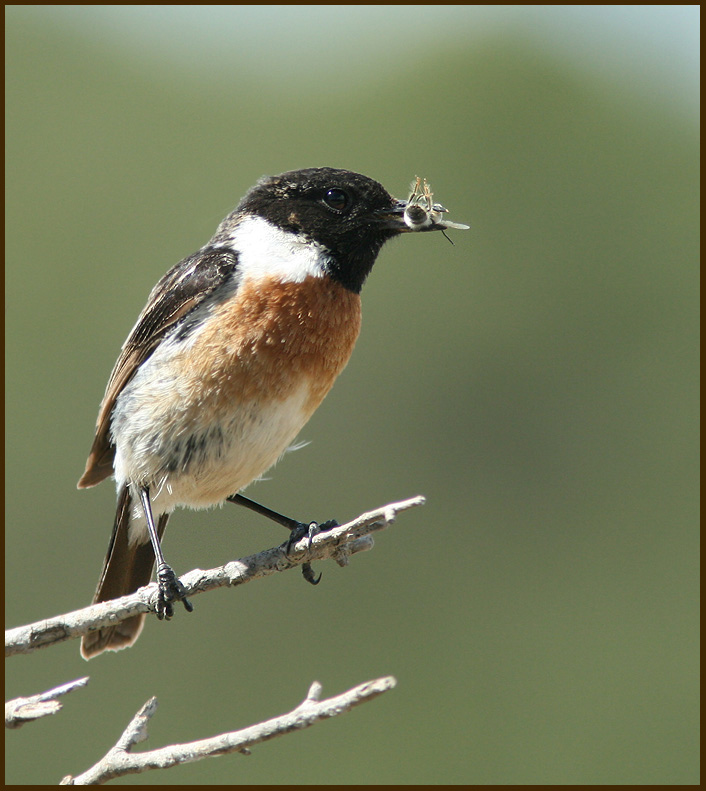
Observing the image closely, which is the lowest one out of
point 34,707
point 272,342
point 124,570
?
point 34,707

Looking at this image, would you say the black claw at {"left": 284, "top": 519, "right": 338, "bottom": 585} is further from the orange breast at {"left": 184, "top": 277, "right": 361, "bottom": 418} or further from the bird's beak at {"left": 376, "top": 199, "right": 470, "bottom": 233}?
the bird's beak at {"left": 376, "top": 199, "right": 470, "bottom": 233}

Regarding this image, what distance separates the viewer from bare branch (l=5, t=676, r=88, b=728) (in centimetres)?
279

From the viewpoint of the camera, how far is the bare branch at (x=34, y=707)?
279 centimetres

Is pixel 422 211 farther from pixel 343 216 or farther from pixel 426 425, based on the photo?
pixel 426 425

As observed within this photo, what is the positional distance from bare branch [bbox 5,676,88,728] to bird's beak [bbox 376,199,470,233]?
86.2 inches

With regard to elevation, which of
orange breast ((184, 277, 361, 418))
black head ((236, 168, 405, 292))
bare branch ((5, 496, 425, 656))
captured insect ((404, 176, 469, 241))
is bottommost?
bare branch ((5, 496, 425, 656))

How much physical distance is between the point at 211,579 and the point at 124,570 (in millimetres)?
1374

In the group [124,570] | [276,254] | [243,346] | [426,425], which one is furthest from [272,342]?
[426,425]

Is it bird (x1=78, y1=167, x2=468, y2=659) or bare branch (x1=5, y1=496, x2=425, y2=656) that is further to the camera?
bird (x1=78, y1=167, x2=468, y2=659)

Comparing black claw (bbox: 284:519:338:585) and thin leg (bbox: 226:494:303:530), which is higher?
thin leg (bbox: 226:494:303:530)

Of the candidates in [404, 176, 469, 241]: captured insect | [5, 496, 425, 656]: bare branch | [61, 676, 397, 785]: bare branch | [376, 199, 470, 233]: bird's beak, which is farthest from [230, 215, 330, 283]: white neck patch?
[61, 676, 397, 785]: bare branch

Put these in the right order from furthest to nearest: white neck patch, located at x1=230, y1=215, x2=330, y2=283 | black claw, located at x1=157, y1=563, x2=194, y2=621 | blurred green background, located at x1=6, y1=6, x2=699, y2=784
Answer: blurred green background, located at x1=6, y1=6, x2=699, y2=784, white neck patch, located at x1=230, y1=215, x2=330, y2=283, black claw, located at x1=157, y1=563, x2=194, y2=621

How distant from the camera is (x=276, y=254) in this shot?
4301mm

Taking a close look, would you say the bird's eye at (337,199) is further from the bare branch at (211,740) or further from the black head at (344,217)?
the bare branch at (211,740)
